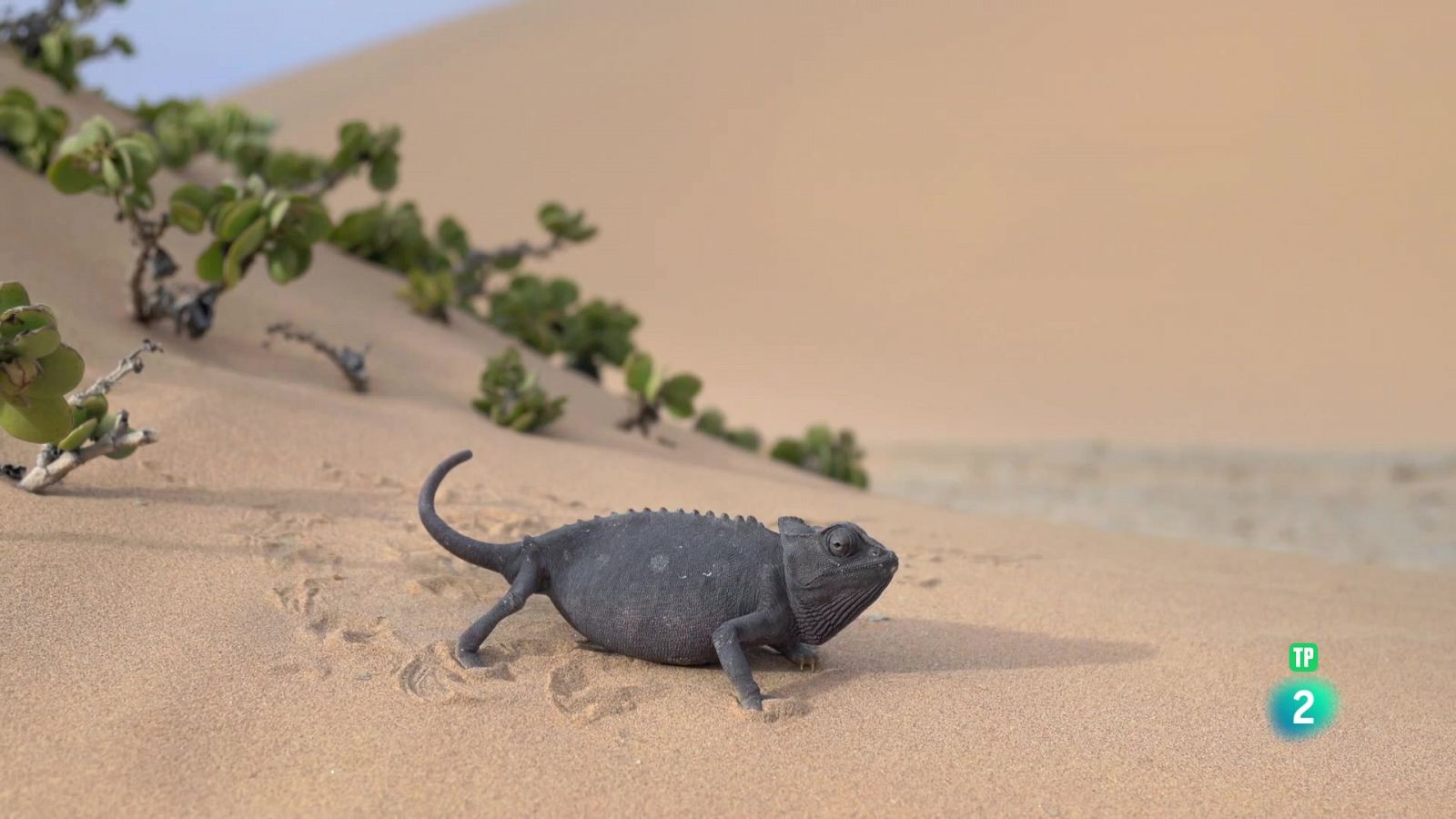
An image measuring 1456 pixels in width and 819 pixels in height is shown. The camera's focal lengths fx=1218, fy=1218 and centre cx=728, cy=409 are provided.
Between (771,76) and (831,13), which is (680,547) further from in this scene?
(831,13)

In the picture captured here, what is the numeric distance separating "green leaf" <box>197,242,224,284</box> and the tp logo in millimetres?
4510

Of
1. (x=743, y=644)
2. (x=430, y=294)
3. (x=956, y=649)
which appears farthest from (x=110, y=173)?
(x=956, y=649)

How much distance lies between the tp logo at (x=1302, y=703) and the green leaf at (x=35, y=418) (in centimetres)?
327

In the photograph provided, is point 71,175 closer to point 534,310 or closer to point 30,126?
point 30,126

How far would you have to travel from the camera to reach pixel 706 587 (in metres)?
3.10

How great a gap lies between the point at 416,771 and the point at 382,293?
619 cm

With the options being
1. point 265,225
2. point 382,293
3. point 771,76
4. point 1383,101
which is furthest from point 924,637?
point 771,76

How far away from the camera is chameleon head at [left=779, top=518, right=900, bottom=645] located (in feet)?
9.96

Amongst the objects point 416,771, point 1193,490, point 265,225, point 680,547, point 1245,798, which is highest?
point 265,225

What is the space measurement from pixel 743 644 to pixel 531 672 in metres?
0.54

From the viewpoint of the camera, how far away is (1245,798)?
2.70m

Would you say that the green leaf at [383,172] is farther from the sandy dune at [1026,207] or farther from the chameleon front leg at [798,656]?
the sandy dune at [1026,207]

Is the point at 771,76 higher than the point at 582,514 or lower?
higher

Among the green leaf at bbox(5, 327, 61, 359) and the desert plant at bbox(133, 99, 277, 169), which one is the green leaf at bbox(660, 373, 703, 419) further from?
the green leaf at bbox(5, 327, 61, 359)
